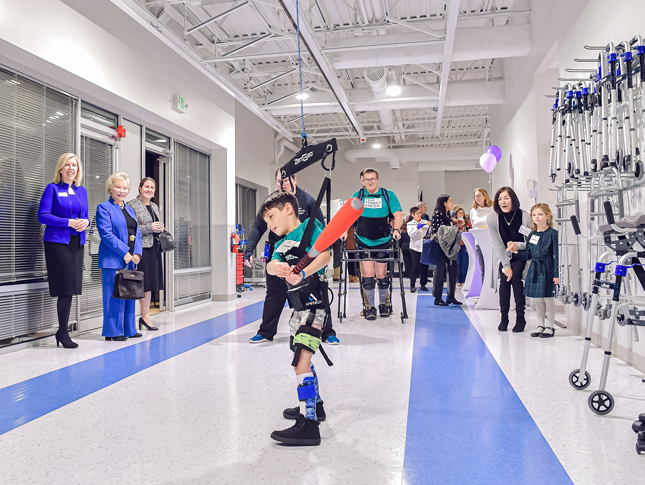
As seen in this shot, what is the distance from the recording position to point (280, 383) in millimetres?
2807

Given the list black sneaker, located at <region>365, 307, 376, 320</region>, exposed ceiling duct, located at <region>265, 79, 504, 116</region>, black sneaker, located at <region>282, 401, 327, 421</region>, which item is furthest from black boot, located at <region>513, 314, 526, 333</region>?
exposed ceiling duct, located at <region>265, 79, 504, 116</region>

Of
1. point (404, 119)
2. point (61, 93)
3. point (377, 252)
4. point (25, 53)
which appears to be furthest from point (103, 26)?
point (404, 119)

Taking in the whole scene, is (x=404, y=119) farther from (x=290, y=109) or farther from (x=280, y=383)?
(x=280, y=383)

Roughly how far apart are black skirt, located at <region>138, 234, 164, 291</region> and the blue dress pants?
438mm

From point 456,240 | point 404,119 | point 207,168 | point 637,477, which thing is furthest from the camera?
point 404,119

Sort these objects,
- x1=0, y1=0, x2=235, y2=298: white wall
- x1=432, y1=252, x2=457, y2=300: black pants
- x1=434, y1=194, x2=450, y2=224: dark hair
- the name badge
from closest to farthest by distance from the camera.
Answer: x1=0, y1=0, x2=235, y2=298: white wall → the name badge → x1=432, y1=252, x2=457, y2=300: black pants → x1=434, y1=194, x2=450, y2=224: dark hair

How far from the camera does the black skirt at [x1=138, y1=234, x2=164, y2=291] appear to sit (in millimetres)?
4824

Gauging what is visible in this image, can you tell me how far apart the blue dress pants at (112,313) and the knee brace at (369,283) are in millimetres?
2434

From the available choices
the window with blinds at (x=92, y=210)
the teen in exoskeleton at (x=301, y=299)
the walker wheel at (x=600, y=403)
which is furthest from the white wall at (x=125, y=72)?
the walker wheel at (x=600, y=403)

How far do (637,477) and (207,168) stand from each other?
6.67 metres

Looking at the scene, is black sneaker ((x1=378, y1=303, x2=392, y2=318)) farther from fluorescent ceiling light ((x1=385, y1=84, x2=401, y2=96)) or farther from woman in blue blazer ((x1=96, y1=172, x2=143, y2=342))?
fluorescent ceiling light ((x1=385, y1=84, x2=401, y2=96))

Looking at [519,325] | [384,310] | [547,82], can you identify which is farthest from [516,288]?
[547,82]

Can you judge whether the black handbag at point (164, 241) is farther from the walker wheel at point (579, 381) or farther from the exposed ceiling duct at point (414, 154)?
the exposed ceiling duct at point (414, 154)

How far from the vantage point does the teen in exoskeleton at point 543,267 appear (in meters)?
4.23
